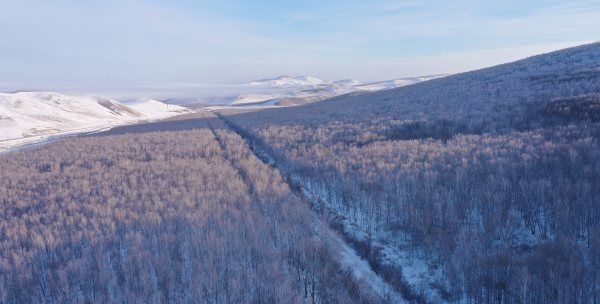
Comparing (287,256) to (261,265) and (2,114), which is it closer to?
(261,265)

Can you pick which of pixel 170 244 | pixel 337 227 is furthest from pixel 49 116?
pixel 337 227

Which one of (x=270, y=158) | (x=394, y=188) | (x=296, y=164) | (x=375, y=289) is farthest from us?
(x=270, y=158)

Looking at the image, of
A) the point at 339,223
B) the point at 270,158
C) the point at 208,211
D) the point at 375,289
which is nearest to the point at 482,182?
the point at 339,223

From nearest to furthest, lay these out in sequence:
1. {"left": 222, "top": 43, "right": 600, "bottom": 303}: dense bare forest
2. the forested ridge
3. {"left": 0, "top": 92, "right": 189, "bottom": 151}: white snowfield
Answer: {"left": 222, "top": 43, "right": 600, "bottom": 303}: dense bare forest → the forested ridge → {"left": 0, "top": 92, "right": 189, "bottom": 151}: white snowfield

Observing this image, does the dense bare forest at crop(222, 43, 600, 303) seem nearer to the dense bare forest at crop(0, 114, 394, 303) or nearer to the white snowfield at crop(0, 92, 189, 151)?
the dense bare forest at crop(0, 114, 394, 303)

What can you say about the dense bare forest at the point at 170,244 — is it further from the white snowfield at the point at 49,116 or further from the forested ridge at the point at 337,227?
the white snowfield at the point at 49,116

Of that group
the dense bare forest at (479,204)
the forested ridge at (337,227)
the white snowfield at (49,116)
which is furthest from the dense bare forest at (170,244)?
the white snowfield at (49,116)

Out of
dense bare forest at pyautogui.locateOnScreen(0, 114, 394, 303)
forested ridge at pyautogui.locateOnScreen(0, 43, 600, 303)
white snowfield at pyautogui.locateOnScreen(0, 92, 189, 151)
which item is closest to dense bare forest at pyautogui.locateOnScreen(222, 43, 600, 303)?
forested ridge at pyautogui.locateOnScreen(0, 43, 600, 303)
